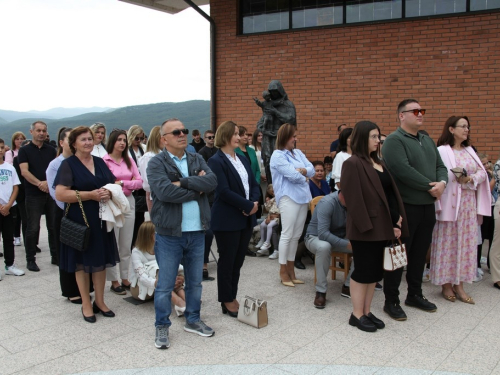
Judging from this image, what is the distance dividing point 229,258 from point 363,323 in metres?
1.41

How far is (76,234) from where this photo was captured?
4.45 metres

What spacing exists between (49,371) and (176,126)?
7.24 feet

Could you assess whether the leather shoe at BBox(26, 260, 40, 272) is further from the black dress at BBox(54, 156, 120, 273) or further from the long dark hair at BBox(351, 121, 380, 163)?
the long dark hair at BBox(351, 121, 380, 163)

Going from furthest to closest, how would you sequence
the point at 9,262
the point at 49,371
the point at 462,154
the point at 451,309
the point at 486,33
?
the point at 486,33, the point at 9,262, the point at 462,154, the point at 451,309, the point at 49,371

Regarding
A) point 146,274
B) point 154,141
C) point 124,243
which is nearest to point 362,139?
point 146,274

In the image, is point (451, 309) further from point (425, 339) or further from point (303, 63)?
point (303, 63)

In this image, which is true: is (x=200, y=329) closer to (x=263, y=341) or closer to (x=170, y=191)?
(x=263, y=341)

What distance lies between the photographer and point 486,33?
8.63 meters

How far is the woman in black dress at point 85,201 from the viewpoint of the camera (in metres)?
4.51

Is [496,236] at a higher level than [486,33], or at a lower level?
lower

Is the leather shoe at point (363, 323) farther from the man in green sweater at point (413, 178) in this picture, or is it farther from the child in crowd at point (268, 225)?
the child in crowd at point (268, 225)

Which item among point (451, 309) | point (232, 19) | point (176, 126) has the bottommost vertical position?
point (451, 309)

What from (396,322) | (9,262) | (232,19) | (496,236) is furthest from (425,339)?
(232,19)

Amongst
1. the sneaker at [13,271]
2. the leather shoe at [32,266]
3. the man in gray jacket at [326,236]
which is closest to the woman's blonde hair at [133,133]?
the leather shoe at [32,266]
